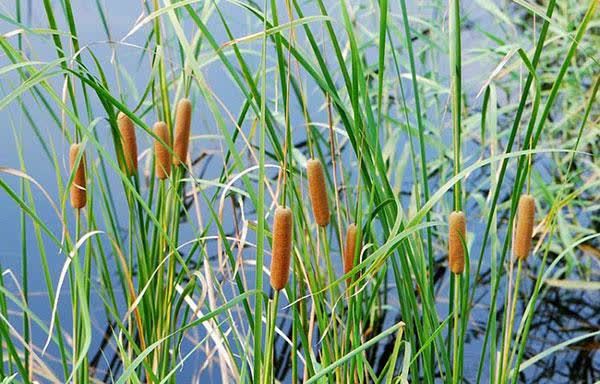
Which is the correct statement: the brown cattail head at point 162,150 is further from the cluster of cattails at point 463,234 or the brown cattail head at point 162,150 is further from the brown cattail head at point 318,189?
the cluster of cattails at point 463,234

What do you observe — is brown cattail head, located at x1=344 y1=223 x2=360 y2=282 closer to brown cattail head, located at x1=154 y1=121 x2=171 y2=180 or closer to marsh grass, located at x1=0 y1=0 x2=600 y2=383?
marsh grass, located at x1=0 y1=0 x2=600 y2=383

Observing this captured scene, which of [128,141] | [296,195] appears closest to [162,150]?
[128,141]

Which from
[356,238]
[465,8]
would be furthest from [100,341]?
[465,8]

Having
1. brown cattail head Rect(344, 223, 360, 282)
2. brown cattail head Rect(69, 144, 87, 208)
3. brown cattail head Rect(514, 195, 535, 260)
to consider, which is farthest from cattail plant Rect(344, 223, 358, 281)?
brown cattail head Rect(69, 144, 87, 208)

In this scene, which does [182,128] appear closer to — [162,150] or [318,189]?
[162,150]

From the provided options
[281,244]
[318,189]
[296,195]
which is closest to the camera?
[281,244]

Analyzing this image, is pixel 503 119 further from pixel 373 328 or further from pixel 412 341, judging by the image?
pixel 412 341

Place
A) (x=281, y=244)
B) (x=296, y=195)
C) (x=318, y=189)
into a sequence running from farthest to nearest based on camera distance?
1. (x=296, y=195)
2. (x=318, y=189)
3. (x=281, y=244)
